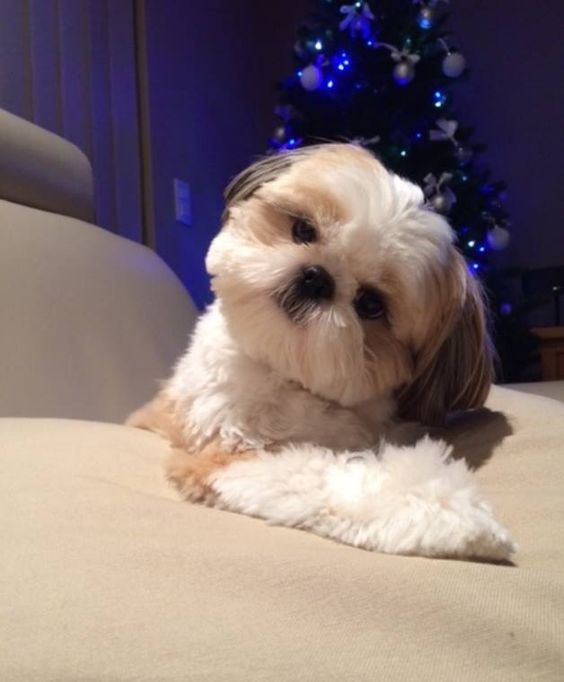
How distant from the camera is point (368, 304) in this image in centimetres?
117

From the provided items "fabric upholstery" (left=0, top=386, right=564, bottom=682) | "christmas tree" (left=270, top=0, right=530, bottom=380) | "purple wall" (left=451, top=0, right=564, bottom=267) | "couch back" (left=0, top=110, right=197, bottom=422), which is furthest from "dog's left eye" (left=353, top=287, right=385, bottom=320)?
"purple wall" (left=451, top=0, right=564, bottom=267)

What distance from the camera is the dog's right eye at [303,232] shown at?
1.18 meters

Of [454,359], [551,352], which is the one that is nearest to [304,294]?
[454,359]

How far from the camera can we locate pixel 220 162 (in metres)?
3.98

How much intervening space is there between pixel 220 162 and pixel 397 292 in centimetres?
302

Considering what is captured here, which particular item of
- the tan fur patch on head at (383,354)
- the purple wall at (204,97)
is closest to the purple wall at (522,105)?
the purple wall at (204,97)

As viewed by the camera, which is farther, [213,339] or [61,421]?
[213,339]

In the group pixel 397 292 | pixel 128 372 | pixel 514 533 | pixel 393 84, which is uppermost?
pixel 393 84

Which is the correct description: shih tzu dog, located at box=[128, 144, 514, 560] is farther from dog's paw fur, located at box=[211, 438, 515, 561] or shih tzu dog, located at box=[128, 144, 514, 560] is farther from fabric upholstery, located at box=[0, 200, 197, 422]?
fabric upholstery, located at box=[0, 200, 197, 422]

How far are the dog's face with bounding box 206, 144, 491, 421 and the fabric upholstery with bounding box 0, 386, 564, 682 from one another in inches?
12.6

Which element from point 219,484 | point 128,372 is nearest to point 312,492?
point 219,484

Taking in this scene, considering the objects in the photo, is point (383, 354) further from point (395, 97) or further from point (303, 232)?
point (395, 97)

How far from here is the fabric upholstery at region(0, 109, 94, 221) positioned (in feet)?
6.05

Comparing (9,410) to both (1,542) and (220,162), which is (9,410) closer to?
(1,542)
